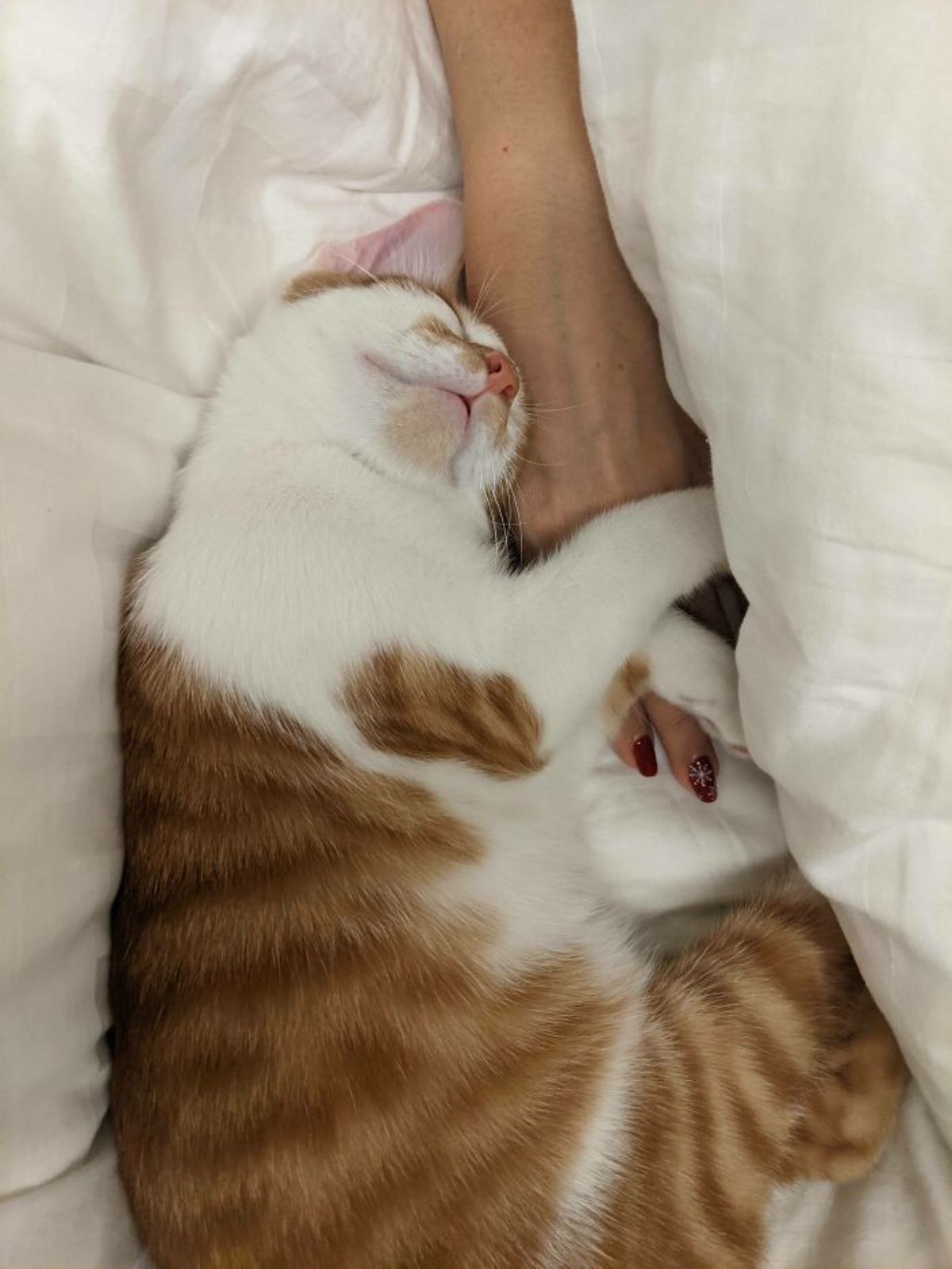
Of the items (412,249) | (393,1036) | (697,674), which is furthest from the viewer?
(412,249)

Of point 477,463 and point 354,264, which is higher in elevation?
point 354,264

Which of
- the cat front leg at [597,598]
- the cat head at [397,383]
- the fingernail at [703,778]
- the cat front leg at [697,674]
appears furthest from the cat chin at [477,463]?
the fingernail at [703,778]

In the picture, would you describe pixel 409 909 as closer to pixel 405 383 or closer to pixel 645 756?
pixel 645 756

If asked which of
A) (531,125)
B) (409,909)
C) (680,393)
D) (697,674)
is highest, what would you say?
(531,125)

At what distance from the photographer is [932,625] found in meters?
0.60

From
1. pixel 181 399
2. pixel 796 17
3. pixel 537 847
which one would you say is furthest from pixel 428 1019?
pixel 796 17

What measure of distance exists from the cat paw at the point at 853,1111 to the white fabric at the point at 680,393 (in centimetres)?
2

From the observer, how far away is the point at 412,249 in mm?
1081

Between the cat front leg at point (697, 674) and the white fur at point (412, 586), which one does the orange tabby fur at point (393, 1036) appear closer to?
the white fur at point (412, 586)

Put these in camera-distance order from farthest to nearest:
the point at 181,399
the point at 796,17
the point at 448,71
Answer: the point at 448,71, the point at 181,399, the point at 796,17

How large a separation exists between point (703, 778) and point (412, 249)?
0.70m

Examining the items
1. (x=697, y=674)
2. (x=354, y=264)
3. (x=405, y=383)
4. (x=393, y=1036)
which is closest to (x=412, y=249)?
(x=354, y=264)

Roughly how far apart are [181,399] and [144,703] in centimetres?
32

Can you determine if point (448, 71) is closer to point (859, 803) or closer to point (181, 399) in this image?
point (181, 399)
